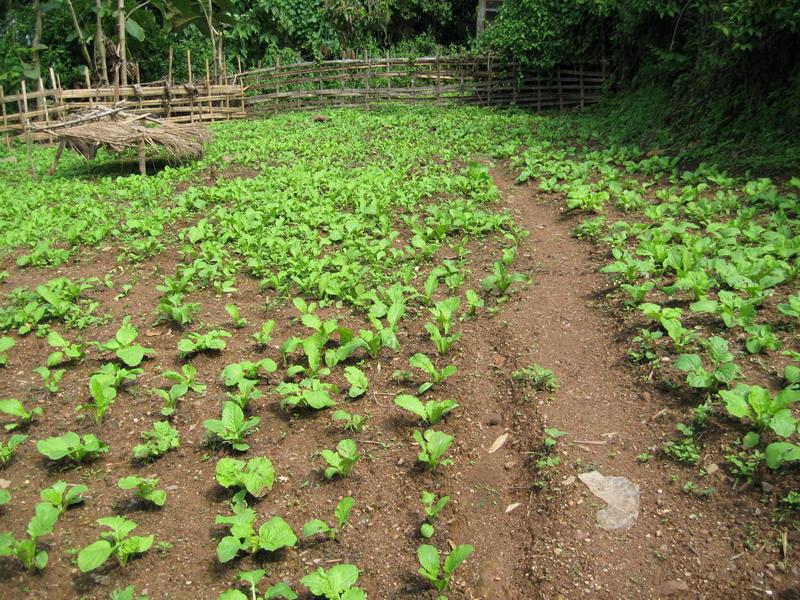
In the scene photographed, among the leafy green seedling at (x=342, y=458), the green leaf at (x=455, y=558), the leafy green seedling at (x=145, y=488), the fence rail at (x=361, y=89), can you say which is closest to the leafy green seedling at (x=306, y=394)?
the leafy green seedling at (x=342, y=458)

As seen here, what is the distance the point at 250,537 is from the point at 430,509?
2.74 feet

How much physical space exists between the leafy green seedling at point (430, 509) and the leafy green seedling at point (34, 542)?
65.6 inches

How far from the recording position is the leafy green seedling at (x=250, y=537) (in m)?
2.73

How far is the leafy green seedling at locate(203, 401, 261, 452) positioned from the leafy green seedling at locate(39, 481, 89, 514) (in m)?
0.69

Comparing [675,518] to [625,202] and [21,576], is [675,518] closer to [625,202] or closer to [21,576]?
[21,576]

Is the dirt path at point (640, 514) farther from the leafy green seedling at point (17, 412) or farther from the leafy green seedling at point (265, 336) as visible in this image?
the leafy green seedling at point (17, 412)

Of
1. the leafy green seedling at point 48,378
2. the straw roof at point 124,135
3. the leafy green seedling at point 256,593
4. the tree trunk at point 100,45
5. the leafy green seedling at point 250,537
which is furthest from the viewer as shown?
the tree trunk at point 100,45

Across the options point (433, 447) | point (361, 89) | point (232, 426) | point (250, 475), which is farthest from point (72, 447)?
point (361, 89)

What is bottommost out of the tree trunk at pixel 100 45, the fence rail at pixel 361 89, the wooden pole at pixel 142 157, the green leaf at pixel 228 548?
the green leaf at pixel 228 548

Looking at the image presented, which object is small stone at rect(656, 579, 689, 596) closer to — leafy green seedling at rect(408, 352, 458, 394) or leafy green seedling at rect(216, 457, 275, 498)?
leafy green seedling at rect(408, 352, 458, 394)

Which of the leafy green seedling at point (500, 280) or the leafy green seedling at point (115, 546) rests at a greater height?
the leafy green seedling at point (500, 280)

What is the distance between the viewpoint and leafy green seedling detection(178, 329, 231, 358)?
4332 mm

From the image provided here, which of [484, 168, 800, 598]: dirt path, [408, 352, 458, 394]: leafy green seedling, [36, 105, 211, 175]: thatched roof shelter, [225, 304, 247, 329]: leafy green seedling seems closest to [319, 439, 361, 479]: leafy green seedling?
[408, 352, 458, 394]: leafy green seedling

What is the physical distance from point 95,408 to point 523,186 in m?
6.03
